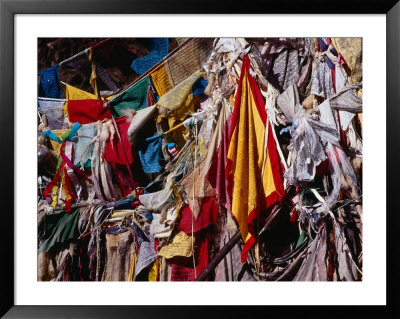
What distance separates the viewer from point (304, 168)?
5.37 feet

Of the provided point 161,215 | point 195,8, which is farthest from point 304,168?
point 195,8

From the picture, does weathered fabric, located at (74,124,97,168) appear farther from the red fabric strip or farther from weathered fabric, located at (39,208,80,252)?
weathered fabric, located at (39,208,80,252)

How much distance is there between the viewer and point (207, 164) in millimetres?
1653

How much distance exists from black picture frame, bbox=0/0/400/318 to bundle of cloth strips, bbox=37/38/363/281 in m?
0.11

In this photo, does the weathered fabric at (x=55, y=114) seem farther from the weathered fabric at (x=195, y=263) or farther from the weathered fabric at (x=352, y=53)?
the weathered fabric at (x=352, y=53)

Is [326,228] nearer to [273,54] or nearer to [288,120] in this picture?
[288,120]

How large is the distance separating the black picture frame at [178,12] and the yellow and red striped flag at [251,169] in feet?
0.74

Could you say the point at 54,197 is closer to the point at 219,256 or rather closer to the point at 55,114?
the point at 55,114

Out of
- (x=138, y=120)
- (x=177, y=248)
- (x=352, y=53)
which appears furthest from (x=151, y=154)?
(x=352, y=53)

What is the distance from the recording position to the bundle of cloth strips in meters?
1.62

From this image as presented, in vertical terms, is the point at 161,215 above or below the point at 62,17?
below

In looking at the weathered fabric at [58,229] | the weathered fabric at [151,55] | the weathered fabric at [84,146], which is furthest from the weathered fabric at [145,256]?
the weathered fabric at [151,55]

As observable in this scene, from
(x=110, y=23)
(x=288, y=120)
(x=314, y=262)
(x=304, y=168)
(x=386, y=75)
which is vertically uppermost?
(x=110, y=23)

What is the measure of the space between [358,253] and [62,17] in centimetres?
137
